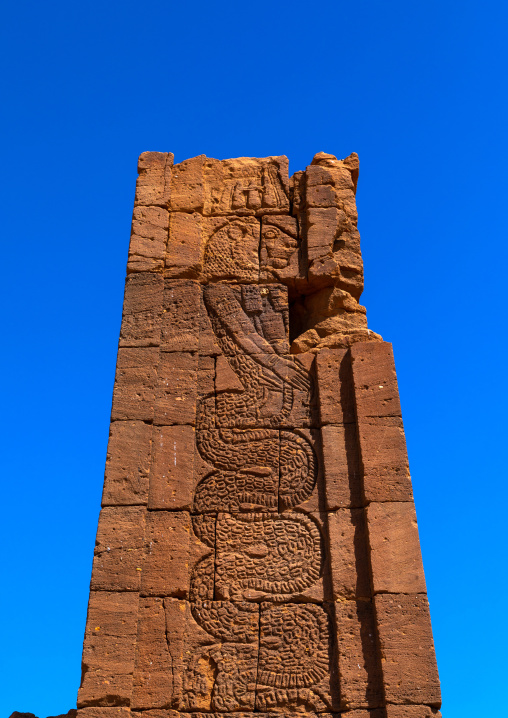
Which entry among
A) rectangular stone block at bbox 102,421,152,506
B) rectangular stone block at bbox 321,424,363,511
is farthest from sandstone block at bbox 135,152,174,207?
Result: rectangular stone block at bbox 321,424,363,511

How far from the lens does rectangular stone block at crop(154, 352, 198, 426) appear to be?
6.53 m

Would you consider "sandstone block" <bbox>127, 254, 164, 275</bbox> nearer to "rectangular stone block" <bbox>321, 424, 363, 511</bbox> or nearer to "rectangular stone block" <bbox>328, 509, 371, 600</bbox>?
"rectangular stone block" <bbox>321, 424, 363, 511</bbox>

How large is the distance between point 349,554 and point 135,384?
238 centimetres

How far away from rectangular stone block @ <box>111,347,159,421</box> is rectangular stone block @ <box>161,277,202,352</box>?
8.5 inches

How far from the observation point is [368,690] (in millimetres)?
5402

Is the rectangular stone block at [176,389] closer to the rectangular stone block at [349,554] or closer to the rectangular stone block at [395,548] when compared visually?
the rectangular stone block at [349,554]

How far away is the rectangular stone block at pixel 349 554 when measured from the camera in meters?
5.79

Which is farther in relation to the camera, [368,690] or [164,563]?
[164,563]

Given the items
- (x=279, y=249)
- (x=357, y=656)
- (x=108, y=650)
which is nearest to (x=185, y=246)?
(x=279, y=249)

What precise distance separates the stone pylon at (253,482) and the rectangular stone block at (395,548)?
15 mm

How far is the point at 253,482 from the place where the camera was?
6316 mm

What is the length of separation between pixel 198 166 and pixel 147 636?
4.87 meters

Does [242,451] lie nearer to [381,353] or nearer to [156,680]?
[381,353]

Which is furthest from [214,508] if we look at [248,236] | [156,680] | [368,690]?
[248,236]
